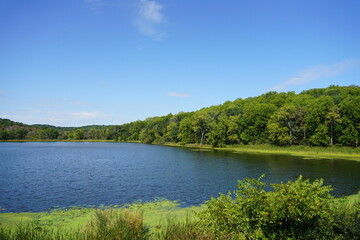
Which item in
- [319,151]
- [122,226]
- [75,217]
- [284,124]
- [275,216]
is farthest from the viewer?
[284,124]

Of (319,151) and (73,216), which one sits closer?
(73,216)

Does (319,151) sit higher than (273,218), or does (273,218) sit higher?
(273,218)

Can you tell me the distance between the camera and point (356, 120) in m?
67.9

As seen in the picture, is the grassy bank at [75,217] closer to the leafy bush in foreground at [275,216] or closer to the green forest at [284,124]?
the leafy bush in foreground at [275,216]

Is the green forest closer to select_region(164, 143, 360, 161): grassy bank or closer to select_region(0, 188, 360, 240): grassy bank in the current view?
select_region(164, 143, 360, 161): grassy bank

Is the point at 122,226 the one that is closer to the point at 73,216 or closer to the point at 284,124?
the point at 73,216

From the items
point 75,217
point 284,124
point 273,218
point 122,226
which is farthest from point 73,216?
point 284,124

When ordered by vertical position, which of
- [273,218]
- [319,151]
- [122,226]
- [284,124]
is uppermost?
[284,124]

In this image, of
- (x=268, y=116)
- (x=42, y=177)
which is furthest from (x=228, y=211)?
(x=268, y=116)

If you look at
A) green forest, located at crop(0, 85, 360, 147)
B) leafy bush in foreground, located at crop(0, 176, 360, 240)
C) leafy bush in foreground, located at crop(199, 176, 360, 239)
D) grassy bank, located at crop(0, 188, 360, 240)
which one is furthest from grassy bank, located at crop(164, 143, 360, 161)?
leafy bush in foreground, located at crop(199, 176, 360, 239)

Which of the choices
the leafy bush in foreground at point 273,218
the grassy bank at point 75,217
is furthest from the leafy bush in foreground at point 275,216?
the grassy bank at point 75,217

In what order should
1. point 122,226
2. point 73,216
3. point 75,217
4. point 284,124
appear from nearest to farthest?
1. point 122,226
2. point 75,217
3. point 73,216
4. point 284,124

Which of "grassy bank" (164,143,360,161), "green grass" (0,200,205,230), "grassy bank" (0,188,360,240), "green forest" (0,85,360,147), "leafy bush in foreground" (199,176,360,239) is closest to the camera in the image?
"leafy bush in foreground" (199,176,360,239)

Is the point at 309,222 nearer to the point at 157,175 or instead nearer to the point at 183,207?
the point at 183,207
